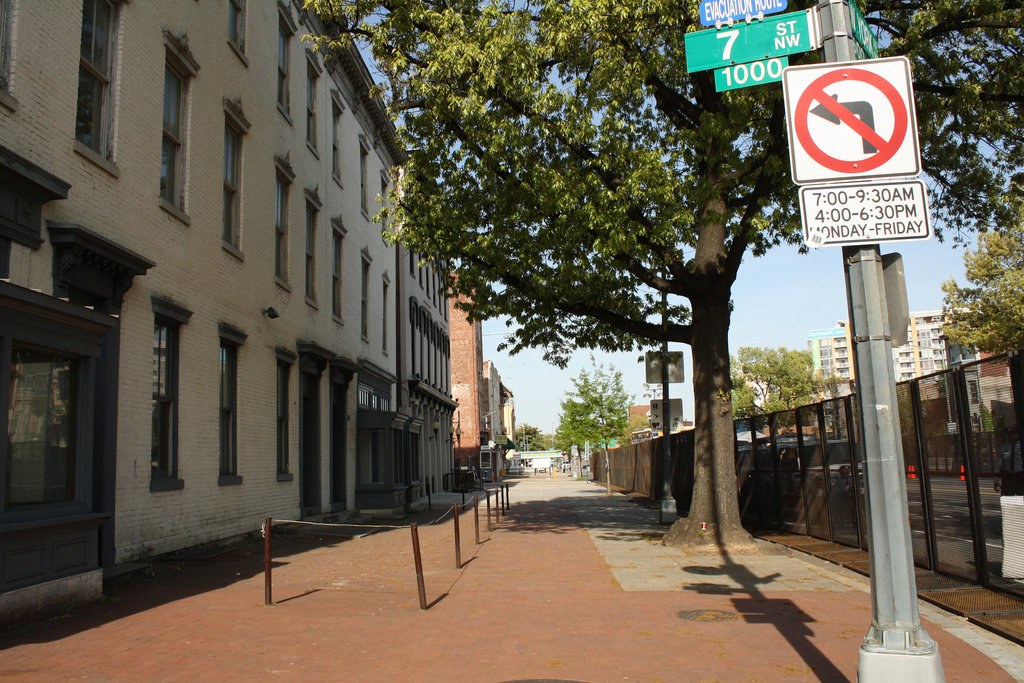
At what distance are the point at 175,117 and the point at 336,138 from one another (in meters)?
10.2

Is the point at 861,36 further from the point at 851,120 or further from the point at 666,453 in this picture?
the point at 666,453

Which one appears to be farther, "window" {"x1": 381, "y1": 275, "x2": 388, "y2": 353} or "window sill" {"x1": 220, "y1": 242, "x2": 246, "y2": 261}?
"window" {"x1": 381, "y1": 275, "x2": 388, "y2": 353}

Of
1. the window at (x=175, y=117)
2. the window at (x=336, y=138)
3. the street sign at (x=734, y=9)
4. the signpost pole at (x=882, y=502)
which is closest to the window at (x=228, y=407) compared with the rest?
the window at (x=175, y=117)

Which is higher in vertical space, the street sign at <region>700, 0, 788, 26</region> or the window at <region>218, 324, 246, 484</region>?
the street sign at <region>700, 0, 788, 26</region>

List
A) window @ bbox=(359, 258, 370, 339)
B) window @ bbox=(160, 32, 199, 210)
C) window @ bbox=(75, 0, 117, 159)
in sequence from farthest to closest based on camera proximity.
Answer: window @ bbox=(359, 258, 370, 339)
window @ bbox=(160, 32, 199, 210)
window @ bbox=(75, 0, 117, 159)

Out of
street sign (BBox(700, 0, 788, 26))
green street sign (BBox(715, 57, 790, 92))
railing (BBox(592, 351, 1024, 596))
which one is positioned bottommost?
railing (BBox(592, 351, 1024, 596))

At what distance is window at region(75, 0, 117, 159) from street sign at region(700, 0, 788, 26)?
8.05 metres

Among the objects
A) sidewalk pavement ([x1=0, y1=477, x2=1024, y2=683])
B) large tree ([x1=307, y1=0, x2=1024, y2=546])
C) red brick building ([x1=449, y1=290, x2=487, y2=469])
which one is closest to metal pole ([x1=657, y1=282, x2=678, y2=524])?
large tree ([x1=307, y1=0, x2=1024, y2=546])

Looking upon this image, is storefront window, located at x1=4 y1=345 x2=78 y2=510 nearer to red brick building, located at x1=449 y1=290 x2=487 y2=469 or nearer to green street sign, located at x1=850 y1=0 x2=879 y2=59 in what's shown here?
green street sign, located at x1=850 y1=0 x2=879 y2=59

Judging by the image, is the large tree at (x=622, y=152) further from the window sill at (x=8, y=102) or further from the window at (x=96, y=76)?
the window sill at (x=8, y=102)

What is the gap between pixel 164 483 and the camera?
1161 cm

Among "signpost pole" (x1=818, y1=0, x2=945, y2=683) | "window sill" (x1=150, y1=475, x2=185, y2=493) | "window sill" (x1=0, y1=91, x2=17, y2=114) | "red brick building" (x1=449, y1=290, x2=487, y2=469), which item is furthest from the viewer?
"red brick building" (x1=449, y1=290, x2=487, y2=469)

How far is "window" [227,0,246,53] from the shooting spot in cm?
1550

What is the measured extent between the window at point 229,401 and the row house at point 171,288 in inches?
1.6
